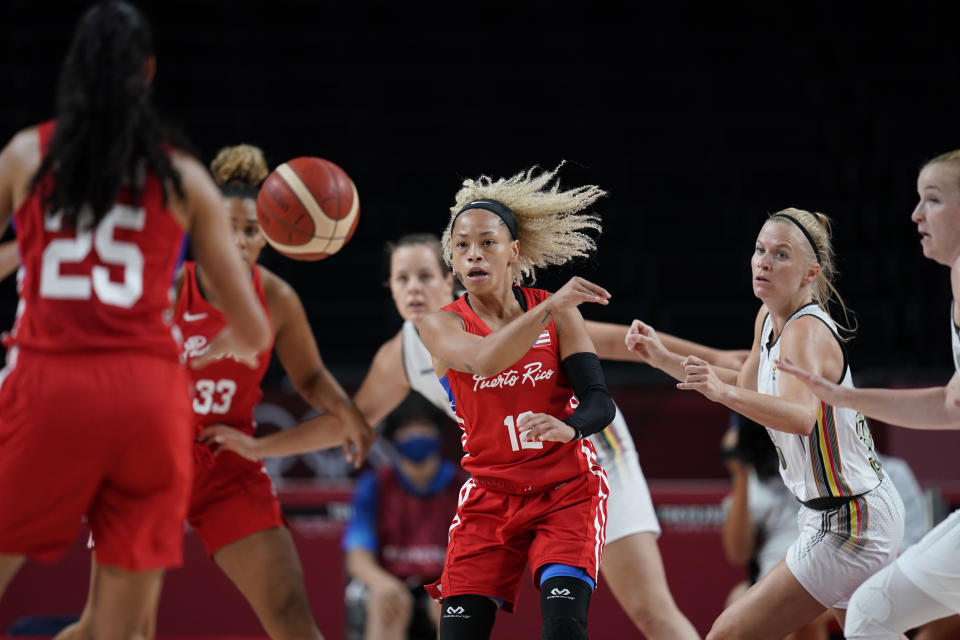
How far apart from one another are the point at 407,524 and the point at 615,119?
6049mm

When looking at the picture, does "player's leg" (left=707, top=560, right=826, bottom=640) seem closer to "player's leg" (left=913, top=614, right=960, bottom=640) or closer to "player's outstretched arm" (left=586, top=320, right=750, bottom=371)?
"player's leg" (left=913, top=614, right=960, bottom=640)

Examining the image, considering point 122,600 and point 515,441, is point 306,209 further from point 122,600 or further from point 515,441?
point 122,600

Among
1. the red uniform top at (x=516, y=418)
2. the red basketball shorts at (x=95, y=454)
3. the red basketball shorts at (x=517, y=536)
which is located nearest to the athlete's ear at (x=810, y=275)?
the red uniform top at (x=516, y=418)

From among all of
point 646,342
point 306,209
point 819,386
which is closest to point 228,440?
point 306,209

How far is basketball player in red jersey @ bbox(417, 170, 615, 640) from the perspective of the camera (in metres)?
3.52

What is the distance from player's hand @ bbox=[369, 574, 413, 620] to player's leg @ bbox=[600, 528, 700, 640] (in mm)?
1407

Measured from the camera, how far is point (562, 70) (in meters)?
11.1

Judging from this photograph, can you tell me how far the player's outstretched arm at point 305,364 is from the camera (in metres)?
4.37

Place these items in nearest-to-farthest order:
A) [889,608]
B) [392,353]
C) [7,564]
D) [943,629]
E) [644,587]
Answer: [7,564] < [889,608] < [943,629] < [644,587] < [392,353]

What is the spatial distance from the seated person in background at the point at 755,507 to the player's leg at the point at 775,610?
184cm

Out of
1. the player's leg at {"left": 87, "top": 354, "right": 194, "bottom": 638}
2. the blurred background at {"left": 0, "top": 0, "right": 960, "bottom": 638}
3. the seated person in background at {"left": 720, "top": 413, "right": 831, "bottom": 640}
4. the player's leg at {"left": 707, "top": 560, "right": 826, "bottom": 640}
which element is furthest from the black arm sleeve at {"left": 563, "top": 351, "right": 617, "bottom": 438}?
the blurred background at {"left": 0, "top": 0, "right": 960, "bottom": 638}

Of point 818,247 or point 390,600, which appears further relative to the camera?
point 390,600

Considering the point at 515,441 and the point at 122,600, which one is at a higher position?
the point at 515,441

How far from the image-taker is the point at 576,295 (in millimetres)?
3500
